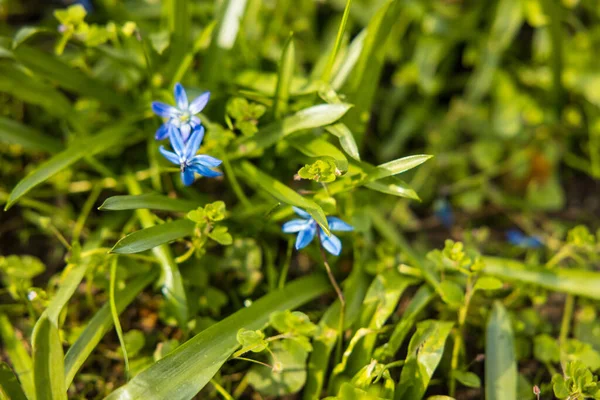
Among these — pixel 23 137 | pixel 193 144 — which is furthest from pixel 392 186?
pixel 23 137

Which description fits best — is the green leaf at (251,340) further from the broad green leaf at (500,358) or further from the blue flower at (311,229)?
the broad green leaf at (500,358)

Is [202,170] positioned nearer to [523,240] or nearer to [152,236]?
[152,236]

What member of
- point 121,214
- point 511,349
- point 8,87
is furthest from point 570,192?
point 8,87

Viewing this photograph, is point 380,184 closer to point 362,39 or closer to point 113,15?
point 362,39

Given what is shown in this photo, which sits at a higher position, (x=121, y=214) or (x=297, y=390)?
(x=121, y=214)

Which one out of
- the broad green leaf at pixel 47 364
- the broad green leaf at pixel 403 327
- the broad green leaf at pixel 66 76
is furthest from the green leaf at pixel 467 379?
the broad green leaf at pixel 66 76

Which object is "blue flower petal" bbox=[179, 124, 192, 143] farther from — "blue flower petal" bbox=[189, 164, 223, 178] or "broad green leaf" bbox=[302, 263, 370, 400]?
"broad green leaf" bbox=[302, 263, 370, 400]

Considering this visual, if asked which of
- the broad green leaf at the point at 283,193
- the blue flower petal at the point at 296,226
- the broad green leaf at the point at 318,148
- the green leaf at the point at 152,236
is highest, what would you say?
the broad green leaf at the point at 318,148

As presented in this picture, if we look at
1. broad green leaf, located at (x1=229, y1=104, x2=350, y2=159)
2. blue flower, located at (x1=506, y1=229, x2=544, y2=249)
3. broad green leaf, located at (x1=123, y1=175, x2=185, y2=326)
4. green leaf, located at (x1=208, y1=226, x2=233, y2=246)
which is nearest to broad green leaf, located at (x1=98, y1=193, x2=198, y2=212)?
broad green leaf, located at (x1=123, y1=175, x2=185, y2=326)
